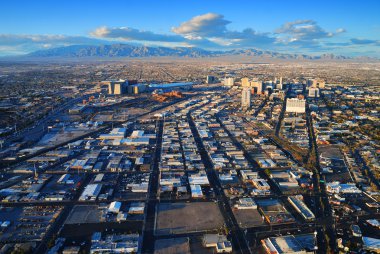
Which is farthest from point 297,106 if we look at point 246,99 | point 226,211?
point 226,211

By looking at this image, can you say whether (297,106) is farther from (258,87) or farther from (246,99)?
(258,87)

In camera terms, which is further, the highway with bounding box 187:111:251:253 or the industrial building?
the industrial building

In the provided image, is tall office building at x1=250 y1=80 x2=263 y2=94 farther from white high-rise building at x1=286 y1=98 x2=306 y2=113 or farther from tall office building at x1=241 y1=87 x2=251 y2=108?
white high-rise building at x1=286 y1=98 x2=306 y2=113

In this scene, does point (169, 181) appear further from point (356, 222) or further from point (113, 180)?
point (356, 222)

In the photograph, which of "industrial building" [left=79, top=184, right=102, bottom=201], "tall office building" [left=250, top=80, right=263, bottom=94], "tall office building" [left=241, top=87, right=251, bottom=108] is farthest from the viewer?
"tall office building" [left=250, top=80, right=263, bottom=94]

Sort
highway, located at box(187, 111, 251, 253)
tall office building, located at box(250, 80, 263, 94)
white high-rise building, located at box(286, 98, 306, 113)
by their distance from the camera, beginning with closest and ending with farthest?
highway, located at box(187, 111, 251, 253), white high-rise building, located at box(286, 98, 306, 113), tall office building, located at box(250, 80, 263, 94)

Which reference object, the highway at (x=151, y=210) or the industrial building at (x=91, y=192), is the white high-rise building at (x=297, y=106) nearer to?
the highway at (x=151, y=210)

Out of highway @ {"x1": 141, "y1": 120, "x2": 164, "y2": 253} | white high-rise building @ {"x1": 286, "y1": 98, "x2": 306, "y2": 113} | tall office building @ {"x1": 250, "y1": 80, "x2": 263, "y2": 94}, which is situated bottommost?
highway @ {"x1": 141, "y1": 120, "x2": 164, "y2": 253}

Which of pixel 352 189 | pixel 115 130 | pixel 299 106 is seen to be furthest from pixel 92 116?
pixel 352 189

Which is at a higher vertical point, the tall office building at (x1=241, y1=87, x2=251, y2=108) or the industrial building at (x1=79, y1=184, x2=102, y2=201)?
the tall office building at (x1=241, y1=87, x2=251, y2=108)

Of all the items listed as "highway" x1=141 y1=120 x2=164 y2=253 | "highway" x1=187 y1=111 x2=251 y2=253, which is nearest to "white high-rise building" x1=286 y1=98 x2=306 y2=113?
"highway" x1=187 y1=111 x2=251 y2=253

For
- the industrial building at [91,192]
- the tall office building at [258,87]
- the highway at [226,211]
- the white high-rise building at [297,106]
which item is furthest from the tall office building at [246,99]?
the industrial building at [91,192]
